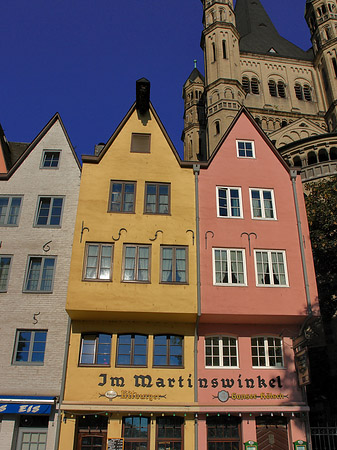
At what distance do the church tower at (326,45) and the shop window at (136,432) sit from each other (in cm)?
5458

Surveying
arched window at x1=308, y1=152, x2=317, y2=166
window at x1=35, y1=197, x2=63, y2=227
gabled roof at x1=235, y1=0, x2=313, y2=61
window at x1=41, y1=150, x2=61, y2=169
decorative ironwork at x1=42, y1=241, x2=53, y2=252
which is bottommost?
decorative ironwork at x1=42, y1=241, x2=53, y2=252

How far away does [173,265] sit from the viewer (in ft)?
61.4

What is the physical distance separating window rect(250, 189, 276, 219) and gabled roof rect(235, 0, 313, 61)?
193ft

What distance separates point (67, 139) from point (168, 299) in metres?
10.7

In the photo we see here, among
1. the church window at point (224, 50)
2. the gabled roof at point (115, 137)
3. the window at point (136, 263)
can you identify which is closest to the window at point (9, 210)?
the gabled roof at point (115, 137)

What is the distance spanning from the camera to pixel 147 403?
55.0 feet

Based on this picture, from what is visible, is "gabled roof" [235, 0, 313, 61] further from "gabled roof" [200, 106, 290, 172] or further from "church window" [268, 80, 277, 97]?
"gabled roof" [200, 106, 290, 172]

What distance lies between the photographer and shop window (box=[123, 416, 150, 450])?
16.7m

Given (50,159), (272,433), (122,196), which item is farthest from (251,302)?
(50,159)

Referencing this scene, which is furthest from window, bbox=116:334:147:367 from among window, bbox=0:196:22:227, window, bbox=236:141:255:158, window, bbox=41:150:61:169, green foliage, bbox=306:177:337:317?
green foliage, bbox=306:177:337:317

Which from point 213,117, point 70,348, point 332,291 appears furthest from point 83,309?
point 213,117

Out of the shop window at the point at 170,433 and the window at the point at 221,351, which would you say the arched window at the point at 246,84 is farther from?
the shop window at the point at 170,433

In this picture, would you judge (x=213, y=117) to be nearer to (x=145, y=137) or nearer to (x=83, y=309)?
(x=145, y=137)

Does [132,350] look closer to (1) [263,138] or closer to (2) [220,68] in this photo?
(1) [263,138]
